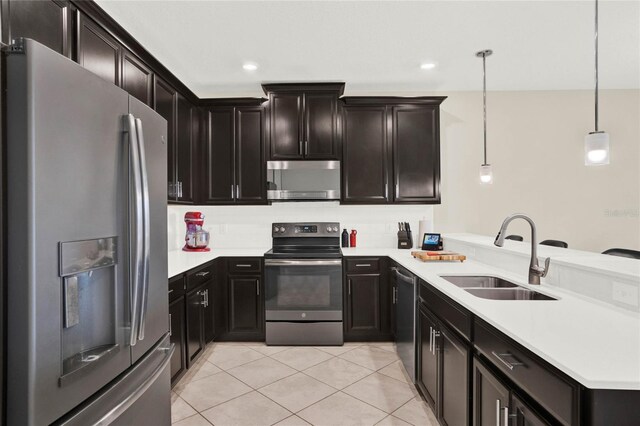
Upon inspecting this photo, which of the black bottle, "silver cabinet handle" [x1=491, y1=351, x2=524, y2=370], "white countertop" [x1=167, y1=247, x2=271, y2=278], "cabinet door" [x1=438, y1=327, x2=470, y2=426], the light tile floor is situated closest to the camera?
"silver cabinet handle" [x1=491, y1=351, x2=524, y2=370]

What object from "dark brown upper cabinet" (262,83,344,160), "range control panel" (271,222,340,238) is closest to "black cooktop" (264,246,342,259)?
"range control panel" (271,222,340,238)

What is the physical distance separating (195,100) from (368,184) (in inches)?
81.4

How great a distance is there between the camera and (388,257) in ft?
11.2

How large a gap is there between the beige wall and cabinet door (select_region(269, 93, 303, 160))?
69.0 inches

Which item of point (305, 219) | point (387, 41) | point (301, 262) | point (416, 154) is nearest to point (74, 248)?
point (301, 262)

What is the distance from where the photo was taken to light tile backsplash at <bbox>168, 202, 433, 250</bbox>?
4023mm

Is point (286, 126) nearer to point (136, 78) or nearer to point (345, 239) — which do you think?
point (345, 239)

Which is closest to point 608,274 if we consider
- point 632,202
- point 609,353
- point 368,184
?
point 609,353

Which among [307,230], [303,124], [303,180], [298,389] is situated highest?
[303,124]

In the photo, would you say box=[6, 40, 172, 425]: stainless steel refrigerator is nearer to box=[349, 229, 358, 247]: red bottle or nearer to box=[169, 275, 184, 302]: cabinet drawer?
box=[169, 275, 184, 302]: cabinet drawer

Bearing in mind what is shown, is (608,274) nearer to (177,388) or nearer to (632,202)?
(177,388)

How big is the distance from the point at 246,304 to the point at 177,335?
988 mm

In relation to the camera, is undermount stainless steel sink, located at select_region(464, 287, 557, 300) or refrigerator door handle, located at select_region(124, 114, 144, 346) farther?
undermount stainless steel sink, located at select_region(464, 287, 557, 300)

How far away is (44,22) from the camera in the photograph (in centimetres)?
158
